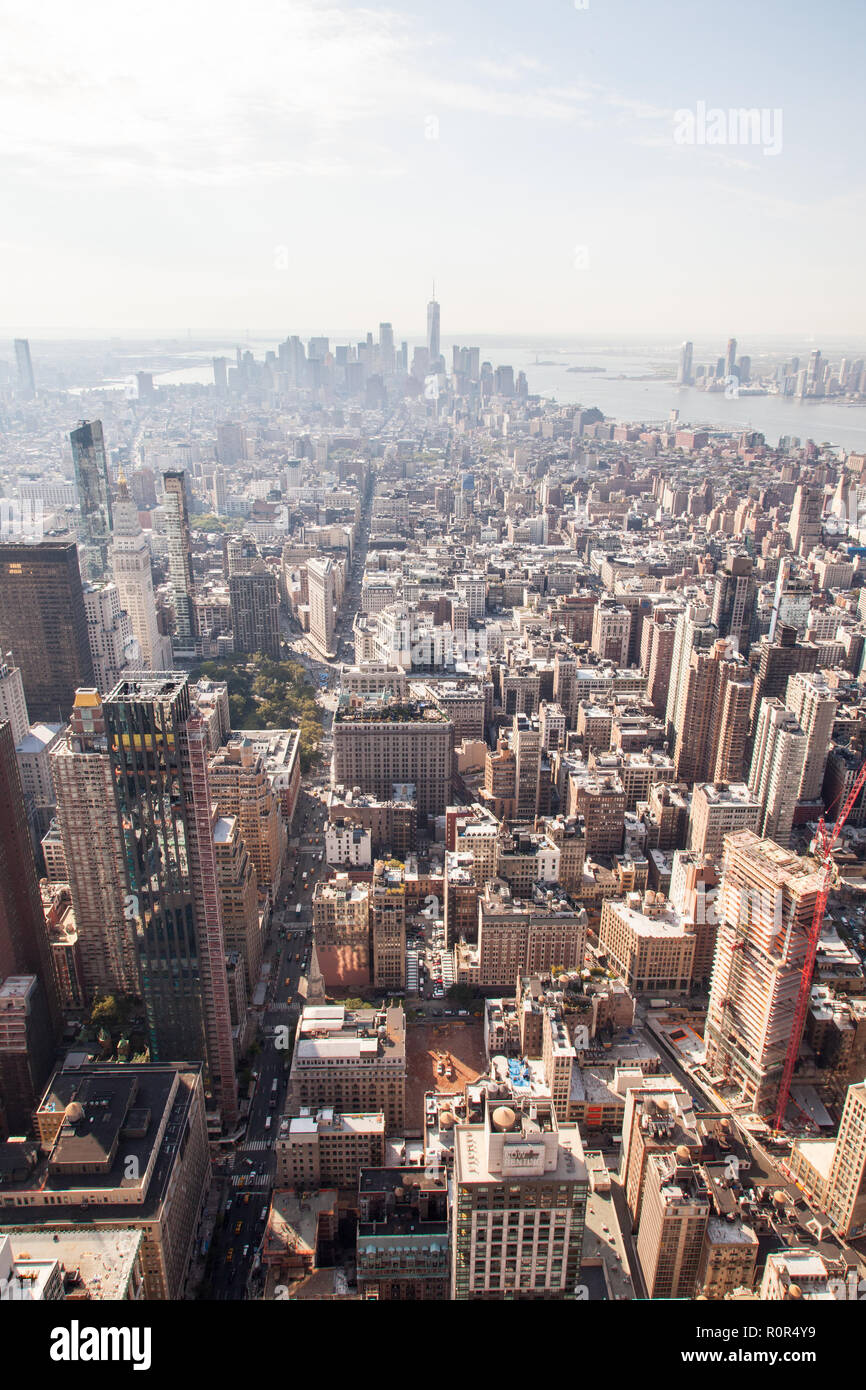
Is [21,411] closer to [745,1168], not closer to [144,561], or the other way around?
[144,561]

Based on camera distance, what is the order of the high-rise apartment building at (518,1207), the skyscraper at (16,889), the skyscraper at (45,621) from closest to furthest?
the high-rise apartment building at (518,1207) → the skyscraper at (16,889) → the skyscraper at (45,621)

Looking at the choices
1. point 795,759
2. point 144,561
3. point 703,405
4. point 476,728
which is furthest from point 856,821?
point 703,405

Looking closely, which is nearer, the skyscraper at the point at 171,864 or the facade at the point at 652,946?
the skyscraper at the point at 171,864

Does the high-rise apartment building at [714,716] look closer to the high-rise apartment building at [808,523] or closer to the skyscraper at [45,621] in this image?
the skyscraper at [45,621]

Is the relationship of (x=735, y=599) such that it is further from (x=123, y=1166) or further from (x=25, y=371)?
(x=123, y=1166)

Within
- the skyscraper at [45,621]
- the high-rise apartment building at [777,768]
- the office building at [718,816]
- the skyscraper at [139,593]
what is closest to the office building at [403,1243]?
the office building at [718,816]
